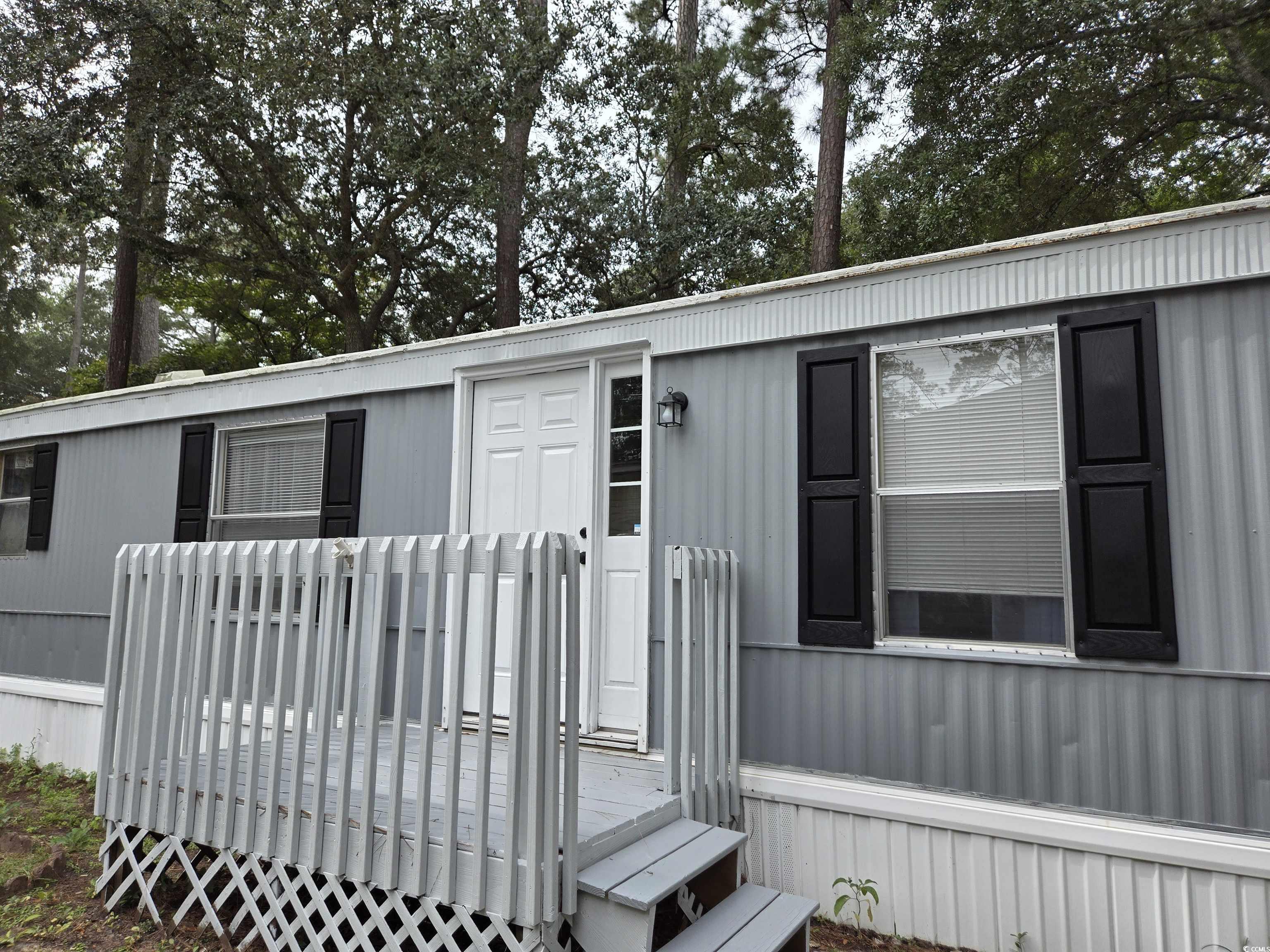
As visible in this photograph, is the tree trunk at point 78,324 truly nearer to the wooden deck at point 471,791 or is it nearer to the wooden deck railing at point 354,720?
the wooden deck railing at point 354,720

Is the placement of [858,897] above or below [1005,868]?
below

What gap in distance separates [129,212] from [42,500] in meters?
5.11

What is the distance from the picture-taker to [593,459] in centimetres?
396

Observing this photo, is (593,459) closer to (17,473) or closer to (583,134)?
(17,473)

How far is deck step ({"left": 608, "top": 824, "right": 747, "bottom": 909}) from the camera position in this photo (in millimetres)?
2189

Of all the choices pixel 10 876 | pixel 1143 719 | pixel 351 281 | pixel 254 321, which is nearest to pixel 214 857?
pixel 10 876

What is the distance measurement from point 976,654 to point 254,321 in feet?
46.2

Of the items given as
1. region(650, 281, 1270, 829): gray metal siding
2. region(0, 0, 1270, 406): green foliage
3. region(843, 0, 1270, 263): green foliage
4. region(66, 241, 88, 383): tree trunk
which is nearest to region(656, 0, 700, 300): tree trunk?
region(0, 0, 1270, 406): green foliage

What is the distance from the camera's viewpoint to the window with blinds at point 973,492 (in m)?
2.91

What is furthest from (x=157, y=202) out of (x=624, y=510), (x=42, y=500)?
(x=624, y=510)

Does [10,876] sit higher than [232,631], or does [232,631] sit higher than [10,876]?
[232,631]

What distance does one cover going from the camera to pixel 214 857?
3.35 metres

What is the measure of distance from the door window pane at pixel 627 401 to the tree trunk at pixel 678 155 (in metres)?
6.52

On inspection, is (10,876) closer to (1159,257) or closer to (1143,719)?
(1143,719)
